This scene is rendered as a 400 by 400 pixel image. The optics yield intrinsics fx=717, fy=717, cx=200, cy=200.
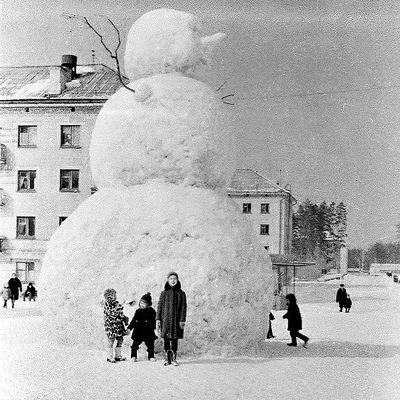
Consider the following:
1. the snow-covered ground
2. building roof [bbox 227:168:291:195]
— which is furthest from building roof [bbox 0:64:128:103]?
the snow-covered ground

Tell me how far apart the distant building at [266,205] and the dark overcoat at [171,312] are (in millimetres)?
25492

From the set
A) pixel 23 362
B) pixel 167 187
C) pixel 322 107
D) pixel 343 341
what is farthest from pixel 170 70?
pixel 322 107

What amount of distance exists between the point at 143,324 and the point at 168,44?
433 centimetres

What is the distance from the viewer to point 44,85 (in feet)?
98.8

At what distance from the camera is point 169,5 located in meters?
10.9

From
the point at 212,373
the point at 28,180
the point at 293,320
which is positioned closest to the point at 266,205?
the point at 28,180

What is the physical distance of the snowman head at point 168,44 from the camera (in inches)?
430

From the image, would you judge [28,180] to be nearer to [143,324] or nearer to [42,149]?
[42,149]

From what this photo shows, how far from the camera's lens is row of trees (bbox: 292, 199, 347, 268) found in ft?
99.3

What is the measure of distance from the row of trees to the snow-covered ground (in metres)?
17.0

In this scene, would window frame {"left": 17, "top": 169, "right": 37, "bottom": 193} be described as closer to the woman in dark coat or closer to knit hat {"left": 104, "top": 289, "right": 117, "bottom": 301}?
knit hat {"left": 104, "top": 289, "right": 117, "bottom": 301}

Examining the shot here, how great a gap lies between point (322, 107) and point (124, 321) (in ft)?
34.9

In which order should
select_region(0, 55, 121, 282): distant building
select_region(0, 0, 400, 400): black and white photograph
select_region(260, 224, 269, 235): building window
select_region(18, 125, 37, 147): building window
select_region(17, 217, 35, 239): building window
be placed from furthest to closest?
select_region(260, 224, 269, 235): building window
select_region(18, 125, 37, 147): building window
select_region(0, 55, 121, 282): distant building
select_region(17, 217, 35, 239): building window
select_region(0, 0, 400, 400): black and white photograph

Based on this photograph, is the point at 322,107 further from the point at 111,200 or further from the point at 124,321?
the point at 124,321
